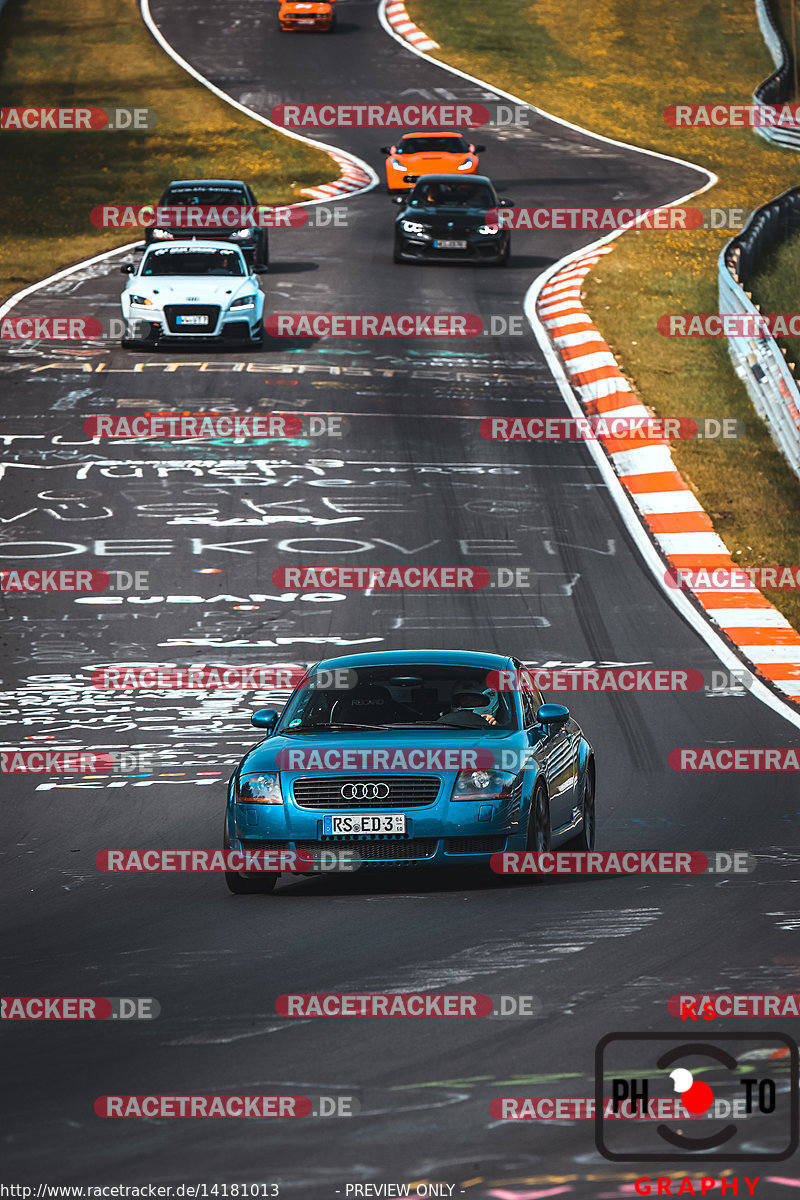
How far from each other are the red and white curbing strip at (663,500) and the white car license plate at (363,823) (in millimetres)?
6782

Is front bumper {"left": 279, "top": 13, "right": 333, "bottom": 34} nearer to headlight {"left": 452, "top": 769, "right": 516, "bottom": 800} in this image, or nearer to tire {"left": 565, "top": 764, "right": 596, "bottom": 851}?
tire {"left": 565, "top": 764, "right": 596, "bottom": 851}

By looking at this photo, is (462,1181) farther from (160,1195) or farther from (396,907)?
(396,907)

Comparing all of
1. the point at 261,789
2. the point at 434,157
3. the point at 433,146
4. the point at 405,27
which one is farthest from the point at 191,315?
the point at 405,27

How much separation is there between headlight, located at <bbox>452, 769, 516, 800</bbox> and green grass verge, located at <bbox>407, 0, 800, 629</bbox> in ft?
30.7

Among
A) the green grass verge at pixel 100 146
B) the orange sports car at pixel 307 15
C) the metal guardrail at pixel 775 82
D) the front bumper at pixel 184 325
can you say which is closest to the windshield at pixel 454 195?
the green grass verge at pixel 100 146

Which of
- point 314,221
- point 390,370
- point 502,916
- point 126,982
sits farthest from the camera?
point 314,221

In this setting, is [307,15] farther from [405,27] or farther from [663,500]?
[663,500]

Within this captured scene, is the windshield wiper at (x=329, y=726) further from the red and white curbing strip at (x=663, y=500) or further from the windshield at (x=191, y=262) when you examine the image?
the windshield at (x=191, y=262)

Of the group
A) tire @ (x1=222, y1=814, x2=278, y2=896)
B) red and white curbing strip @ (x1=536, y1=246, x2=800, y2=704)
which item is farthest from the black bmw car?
tire @ (x1=222, y1=814, x2=278, y2=896)

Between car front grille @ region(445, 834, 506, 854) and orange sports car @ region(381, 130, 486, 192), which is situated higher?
car front grille @ region(445, 834, 506, 854)

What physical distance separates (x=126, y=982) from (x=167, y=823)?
4376mm

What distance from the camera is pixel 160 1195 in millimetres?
5680

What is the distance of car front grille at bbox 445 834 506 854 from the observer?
33.7 feet

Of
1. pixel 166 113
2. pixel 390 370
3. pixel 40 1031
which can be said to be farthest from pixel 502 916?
pixel 166 113
